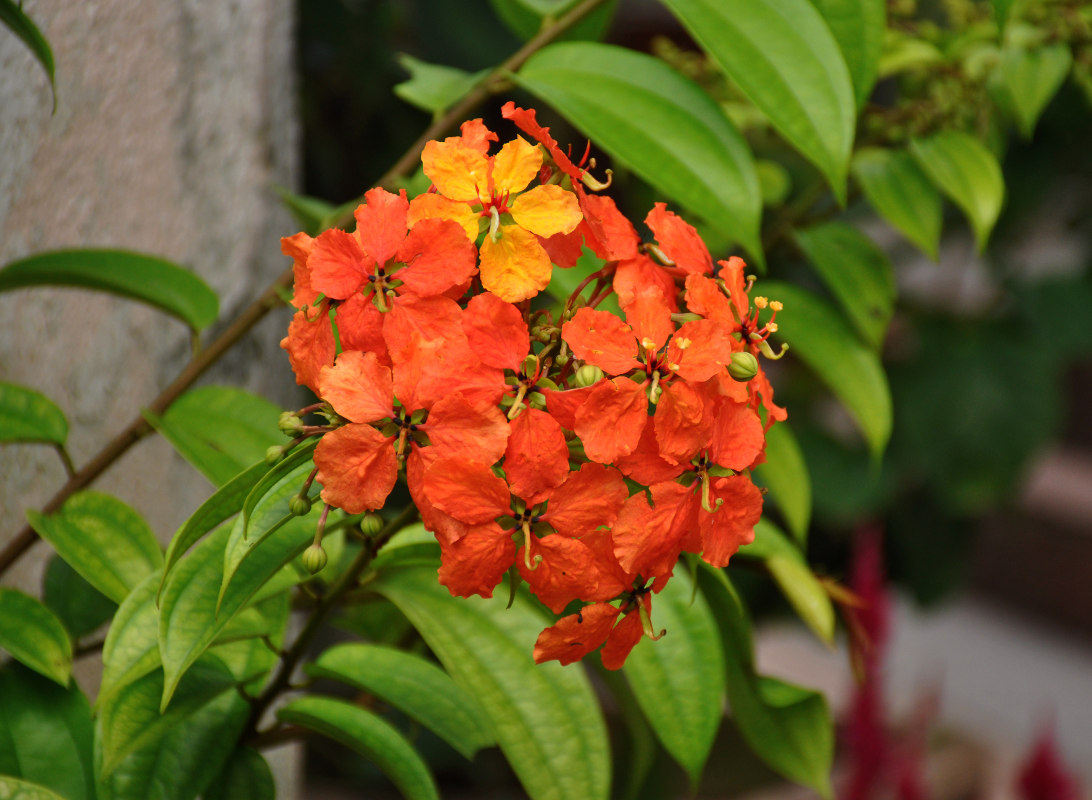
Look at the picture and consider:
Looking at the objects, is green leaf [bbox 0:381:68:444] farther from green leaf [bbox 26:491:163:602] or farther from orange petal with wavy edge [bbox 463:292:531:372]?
orange petal with wavy edge [bbox 463:292:531:372]

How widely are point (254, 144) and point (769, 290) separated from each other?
42cm

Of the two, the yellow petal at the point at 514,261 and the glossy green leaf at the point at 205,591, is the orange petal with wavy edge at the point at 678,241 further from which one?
the glossy green leaf at the point at 205,591

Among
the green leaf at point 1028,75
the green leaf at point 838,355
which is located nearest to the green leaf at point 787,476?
the green leaf at point 838,355

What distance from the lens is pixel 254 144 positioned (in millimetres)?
753

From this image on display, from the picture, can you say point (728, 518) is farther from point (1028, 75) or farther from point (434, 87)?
point (1028, 75)

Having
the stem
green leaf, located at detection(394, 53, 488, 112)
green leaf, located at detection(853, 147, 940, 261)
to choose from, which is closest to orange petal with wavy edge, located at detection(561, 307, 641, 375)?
the stem

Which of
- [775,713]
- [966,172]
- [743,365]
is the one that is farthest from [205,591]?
[966,172]

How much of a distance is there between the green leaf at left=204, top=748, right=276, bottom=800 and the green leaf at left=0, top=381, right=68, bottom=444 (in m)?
0.21

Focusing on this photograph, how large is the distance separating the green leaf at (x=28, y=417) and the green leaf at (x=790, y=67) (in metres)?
0.42

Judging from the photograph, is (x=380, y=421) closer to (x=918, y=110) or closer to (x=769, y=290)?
(x=769, y=290)

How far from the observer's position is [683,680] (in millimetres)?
511

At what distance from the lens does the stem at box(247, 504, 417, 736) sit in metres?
0.41

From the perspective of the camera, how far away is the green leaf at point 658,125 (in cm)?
54

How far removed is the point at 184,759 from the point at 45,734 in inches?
3.1
